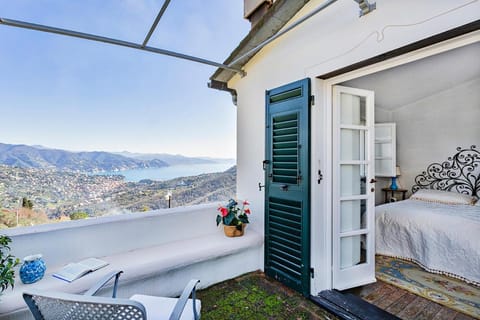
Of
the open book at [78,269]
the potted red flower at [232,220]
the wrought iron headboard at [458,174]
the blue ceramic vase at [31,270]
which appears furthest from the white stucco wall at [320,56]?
the wrought iron headboard at [458,174]

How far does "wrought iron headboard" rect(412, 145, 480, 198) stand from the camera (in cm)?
402

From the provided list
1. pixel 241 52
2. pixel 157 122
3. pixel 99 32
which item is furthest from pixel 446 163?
pixel 99 32

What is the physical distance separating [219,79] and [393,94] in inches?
113

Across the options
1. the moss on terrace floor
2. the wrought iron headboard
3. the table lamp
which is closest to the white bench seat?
the moss on terrace floor

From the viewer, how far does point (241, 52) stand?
2.85m

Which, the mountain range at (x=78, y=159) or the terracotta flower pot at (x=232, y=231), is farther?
the terracotta flower pot at (x=232, y=231)

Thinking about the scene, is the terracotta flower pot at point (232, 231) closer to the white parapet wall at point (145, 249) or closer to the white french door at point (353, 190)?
the white parapet wall at point (145, 249)

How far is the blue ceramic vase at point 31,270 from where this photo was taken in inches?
69.9

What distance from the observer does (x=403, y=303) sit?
221 cm

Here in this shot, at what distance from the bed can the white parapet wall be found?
5.82ft

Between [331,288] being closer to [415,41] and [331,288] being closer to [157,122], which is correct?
[415,41]

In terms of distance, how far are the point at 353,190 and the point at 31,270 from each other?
2774mm

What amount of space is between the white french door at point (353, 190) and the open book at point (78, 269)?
208cm

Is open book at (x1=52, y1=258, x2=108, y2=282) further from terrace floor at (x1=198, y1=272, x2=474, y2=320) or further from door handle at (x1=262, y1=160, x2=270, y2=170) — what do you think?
door handle at (x1=262, y1=160, x2=270, y2=170)
